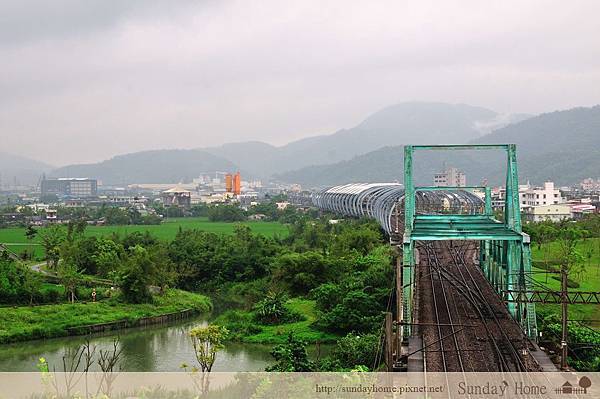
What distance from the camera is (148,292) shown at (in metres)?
23.6

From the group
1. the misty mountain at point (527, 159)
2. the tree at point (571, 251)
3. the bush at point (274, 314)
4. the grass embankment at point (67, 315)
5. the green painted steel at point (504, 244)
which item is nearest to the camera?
the green painted steel at point (504, 244)

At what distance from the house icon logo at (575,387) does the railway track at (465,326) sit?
2.33 feet

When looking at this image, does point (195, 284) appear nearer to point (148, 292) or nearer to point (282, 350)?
point (148, 292)

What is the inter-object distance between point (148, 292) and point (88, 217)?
132 ft

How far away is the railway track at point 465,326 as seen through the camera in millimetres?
11680

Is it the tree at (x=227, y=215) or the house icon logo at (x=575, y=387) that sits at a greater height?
the tree at (x=227, y=215)

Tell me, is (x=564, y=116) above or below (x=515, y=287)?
above

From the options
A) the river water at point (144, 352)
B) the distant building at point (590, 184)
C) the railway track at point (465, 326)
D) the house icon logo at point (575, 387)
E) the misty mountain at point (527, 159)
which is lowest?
the river water at point (144, 352)

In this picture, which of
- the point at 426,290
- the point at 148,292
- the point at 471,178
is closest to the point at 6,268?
the point at 148,292

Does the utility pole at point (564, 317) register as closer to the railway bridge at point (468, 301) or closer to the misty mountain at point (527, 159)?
the railway bridge at point (468, 301)

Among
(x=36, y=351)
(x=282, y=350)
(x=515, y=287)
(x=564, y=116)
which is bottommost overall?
(x=36, y=351)

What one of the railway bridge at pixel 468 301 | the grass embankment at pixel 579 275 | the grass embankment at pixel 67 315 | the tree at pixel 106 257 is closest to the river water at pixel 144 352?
the grass embankment at pixel 67 315

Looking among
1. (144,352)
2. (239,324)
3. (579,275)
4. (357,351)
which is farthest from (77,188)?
(357,351)

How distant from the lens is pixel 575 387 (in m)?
10.5
